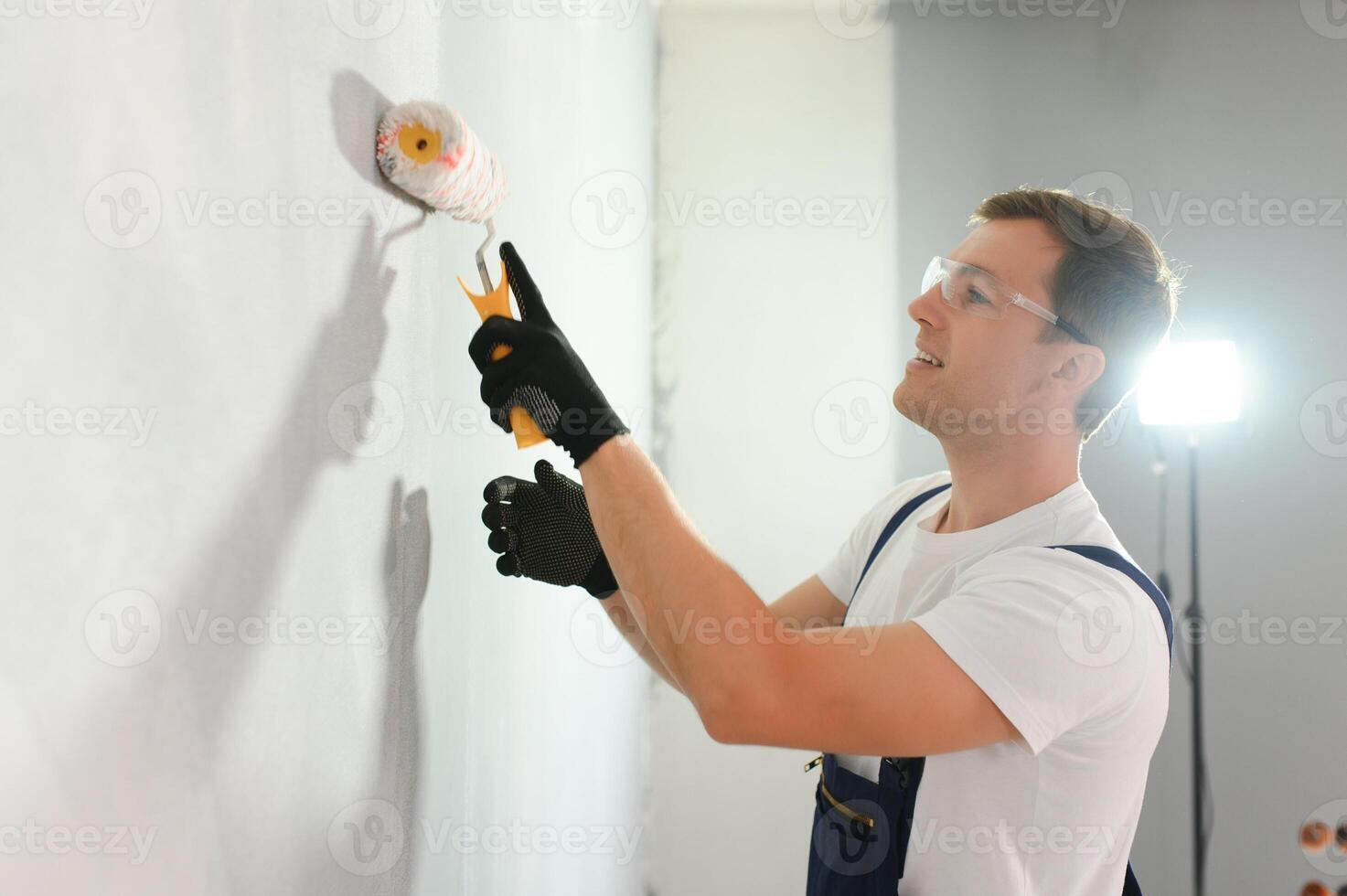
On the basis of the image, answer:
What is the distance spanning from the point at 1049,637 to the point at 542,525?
0.50m

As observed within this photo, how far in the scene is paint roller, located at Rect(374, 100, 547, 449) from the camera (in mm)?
747

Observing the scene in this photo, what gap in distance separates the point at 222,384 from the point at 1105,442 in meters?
2.58

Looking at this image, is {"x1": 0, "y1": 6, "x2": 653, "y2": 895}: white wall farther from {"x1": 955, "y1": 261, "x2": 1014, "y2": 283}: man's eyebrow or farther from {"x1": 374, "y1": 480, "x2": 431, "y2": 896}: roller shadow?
{"x1": 955, "y1": 261, "x2": 1014, "y2": 283}: man's eyebrow

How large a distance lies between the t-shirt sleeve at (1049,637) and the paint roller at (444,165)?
423 millimetres

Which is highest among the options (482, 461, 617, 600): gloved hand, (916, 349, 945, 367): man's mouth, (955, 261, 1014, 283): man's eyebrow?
(955, 261, 1014, 283): man's eyebrow

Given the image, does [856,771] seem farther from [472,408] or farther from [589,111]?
[589,111]

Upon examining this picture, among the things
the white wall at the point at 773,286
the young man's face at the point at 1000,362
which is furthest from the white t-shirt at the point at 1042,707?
the white wall at the point at 773,286

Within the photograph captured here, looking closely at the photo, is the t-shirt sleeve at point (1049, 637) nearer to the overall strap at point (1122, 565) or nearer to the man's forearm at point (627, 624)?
the overall strap at point (1122, 565)

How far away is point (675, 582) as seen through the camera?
75 centimetres

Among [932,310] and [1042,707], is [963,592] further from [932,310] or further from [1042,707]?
[932,310]

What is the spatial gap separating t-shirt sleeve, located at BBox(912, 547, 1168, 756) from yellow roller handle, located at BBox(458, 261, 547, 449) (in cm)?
39

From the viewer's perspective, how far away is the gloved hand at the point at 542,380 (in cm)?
78

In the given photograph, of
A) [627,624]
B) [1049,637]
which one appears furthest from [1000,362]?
[627,624]

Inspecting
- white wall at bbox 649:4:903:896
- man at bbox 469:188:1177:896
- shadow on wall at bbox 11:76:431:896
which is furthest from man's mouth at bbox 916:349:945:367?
white wall at bbox 649:4:903:896
